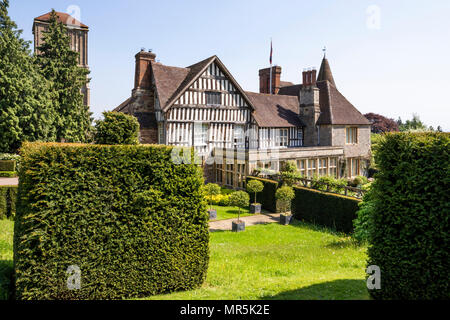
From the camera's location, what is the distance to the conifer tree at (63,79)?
81.5 ft

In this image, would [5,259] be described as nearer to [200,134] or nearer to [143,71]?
[200,134]

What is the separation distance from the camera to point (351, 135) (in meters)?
26.8

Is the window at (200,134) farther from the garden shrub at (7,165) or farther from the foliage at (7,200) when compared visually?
the garden shrub at (7,165)

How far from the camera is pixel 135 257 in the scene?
233 inches

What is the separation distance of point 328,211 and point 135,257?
10451mm

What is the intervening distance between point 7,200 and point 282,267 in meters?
12.2

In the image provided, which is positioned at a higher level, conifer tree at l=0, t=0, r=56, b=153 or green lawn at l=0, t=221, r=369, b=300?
conifer tree at l=0, t=0, r=56, b=153

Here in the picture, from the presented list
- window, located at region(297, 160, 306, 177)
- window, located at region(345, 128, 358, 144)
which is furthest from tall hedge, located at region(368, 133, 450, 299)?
window, located at region(345, 128, 358, 144)

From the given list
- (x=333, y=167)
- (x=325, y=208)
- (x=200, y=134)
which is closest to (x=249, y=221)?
(x=325, y=208)

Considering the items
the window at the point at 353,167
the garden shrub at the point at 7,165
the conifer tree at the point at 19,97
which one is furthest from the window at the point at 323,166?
the garden shrub at the point at 7,165

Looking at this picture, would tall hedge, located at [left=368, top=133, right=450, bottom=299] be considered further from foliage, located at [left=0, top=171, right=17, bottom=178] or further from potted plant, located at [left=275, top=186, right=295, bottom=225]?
foliage, located at [left=0, top=171, right=17, bottom=178]

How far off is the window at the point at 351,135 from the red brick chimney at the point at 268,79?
27.9 ft

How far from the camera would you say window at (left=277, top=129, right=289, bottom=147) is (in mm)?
25031

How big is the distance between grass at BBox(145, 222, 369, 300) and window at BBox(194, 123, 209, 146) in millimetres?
9835
